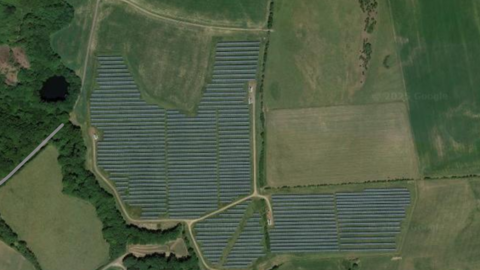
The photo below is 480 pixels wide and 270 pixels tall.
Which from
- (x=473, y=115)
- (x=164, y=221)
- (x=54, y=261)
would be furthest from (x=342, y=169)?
(x=54, y=261)

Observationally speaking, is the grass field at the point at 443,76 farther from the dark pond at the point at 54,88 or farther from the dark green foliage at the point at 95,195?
the dark pond at the point at 54,88

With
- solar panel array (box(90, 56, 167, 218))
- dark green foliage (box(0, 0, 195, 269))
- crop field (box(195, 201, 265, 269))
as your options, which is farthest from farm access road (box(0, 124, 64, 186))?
crop field (box(195, 201, 265, 269))

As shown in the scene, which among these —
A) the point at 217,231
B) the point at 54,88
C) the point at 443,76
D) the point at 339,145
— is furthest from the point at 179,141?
the point at 443,76

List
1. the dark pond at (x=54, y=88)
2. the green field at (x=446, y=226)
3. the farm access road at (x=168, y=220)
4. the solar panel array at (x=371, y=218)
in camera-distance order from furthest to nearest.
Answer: the dark pond at (x=54, y=88), the farm access road at (x=168, y=220), the solar panel array at (x=371, y=218), the green field at (x=446, y=226)

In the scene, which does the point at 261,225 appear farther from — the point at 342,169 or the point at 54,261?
the point at 54,261

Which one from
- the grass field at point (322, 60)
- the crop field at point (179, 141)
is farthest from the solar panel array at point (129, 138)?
the grass field at point (322, 60)

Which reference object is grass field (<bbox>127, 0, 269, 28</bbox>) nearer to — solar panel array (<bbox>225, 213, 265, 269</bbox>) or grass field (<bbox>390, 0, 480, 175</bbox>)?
grass field (<bbox>390, 0, 480, 175</bbox>)
